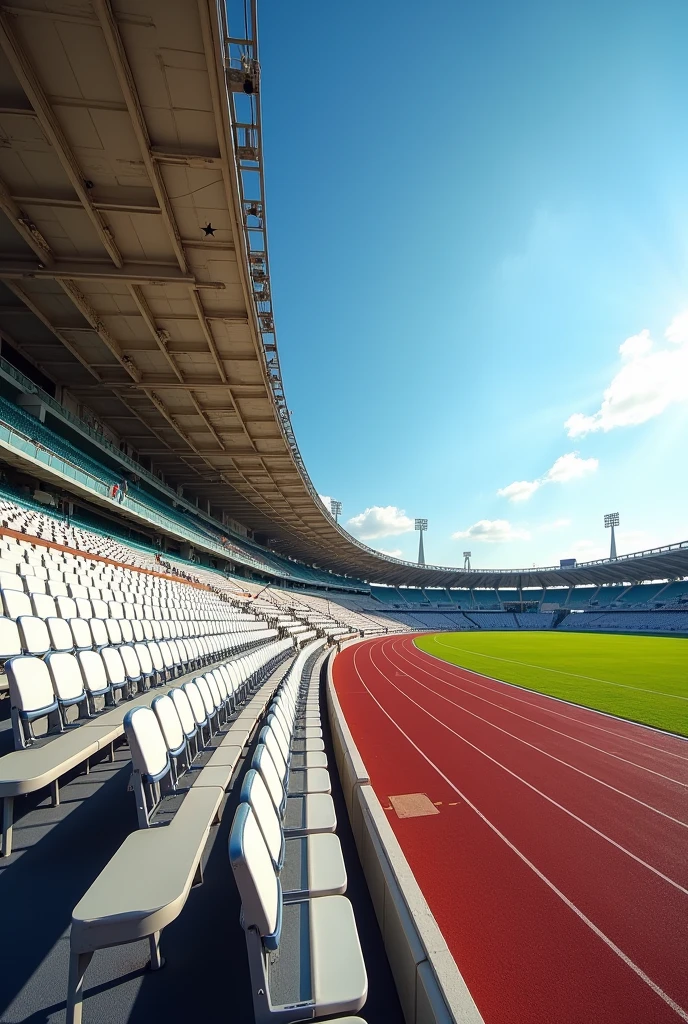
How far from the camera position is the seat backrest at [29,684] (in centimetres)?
329

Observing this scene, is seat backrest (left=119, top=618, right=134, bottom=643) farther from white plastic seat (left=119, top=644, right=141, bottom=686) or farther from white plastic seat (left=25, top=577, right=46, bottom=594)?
white plastic seat (left=119, top=644, right=141, bottom=686)

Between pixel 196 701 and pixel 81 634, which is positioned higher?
pixel 81 634

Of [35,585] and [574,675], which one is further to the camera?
[574,675]

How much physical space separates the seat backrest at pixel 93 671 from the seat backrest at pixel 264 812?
113 inches

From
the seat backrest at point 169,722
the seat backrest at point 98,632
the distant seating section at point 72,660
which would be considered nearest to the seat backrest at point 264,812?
the seat backrest at point 169,722

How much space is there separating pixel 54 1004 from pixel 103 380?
77.4ft

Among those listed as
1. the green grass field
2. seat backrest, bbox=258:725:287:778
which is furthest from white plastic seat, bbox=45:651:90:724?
the green grass field

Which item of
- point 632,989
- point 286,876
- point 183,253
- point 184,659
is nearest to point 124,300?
point 183,253

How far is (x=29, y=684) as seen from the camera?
11.4ft

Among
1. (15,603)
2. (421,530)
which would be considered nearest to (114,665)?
(15,603)

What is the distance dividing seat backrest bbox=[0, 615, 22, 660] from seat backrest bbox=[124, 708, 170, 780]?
2.24m

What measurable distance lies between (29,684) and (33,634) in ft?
5.24

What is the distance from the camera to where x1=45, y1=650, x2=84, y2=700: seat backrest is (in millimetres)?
3910

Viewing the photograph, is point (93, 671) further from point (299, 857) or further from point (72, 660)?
point (299, 857)
